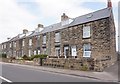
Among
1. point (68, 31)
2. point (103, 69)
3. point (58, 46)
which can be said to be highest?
point (68, 31)

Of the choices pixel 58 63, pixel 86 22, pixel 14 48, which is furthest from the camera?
pixel 14 48

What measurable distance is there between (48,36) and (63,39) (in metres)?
5.31

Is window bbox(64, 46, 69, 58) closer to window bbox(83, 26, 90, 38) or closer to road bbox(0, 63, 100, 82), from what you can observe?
window bbox(83, 26, 90, 38)

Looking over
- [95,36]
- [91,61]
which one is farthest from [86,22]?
[91,61]

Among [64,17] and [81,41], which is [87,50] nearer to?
[81,41]

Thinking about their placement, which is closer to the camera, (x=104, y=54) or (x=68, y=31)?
(x=104, y=54)

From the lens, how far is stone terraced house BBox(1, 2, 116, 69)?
24.3 metres

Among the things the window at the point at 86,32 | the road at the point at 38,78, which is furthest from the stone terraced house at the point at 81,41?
the road at the point at 38,78

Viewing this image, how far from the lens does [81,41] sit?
98.7 feet

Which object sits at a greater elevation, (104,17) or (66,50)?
(104,17)

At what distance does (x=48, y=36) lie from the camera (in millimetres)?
38312

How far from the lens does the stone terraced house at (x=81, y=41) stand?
2432cm

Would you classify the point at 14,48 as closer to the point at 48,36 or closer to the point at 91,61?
the point at 48,36

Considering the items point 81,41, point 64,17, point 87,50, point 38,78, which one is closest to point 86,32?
point 81,41
